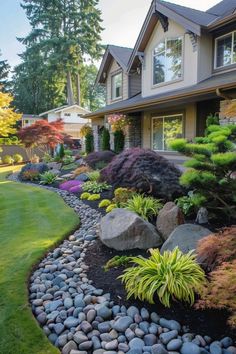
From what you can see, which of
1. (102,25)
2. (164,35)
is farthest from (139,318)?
(102,25)

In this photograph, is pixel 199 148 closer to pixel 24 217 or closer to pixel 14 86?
pixel 24 217

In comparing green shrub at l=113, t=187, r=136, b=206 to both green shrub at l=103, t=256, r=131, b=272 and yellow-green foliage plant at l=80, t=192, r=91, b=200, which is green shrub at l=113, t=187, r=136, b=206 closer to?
yellow-green foliage plant at l=80, t=192, r=91, b=200

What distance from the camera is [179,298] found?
341 cm

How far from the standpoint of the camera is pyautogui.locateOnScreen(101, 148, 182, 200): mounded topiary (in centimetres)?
658

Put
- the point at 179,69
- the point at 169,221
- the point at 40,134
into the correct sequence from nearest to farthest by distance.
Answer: the point at 169,221, the point at 179,69, the point at 40,134

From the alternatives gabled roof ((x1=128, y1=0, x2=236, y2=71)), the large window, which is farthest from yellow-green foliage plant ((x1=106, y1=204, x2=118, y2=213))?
gabled roof ((x1=128, y1=0, x2=236, y2=71))

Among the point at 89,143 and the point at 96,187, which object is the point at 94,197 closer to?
the point at 96,187

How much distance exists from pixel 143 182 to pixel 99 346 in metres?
4.03

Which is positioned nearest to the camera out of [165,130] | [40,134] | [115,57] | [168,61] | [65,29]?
[168,61]

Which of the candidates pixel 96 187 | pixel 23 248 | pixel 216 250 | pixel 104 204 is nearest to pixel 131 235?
pixel 216 250

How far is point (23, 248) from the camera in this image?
5113 mm

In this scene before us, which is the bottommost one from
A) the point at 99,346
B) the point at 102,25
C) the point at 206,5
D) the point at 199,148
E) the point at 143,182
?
the point at 99,346

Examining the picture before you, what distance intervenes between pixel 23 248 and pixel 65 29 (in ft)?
115

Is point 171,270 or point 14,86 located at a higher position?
point 14,86
